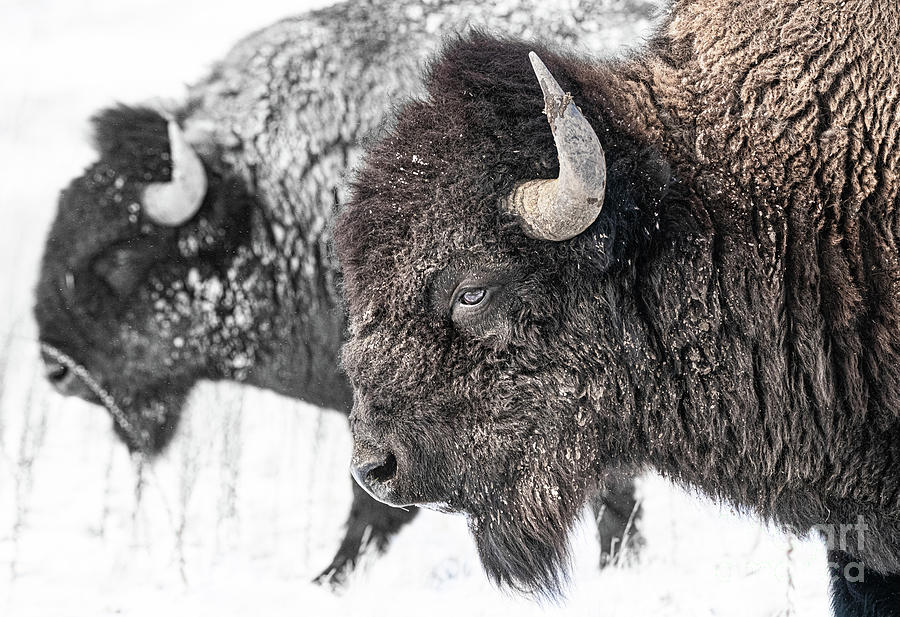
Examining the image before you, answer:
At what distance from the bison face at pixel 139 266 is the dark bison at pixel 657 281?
304 centimetres

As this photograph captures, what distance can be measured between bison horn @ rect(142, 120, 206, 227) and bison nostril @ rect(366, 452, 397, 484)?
3.27 meters

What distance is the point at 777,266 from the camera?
2771mm

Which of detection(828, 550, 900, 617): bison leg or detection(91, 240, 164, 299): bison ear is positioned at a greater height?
detection(828, 550, 900, 617): bison leg

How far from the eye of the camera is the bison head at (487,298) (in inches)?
110

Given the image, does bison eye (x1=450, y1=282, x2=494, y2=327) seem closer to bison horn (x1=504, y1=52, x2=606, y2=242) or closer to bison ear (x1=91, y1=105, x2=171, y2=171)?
bison horn (x1=504, y1=52, x2=606, y2=242)

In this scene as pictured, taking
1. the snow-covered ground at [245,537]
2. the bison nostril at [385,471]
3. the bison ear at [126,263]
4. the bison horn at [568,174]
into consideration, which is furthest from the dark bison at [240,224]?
the bison horn at [568,174]

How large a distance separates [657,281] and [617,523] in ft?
10.8

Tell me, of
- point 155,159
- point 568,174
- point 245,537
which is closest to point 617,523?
point 245,537

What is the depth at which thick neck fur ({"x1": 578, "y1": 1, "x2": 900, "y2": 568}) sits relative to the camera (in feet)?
9.00

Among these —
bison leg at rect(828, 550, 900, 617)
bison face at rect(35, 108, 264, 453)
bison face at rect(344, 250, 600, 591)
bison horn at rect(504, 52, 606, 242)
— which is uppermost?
bison horn at rect(504, 52, 606, 242)

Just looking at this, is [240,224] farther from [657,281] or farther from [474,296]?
[657,281]

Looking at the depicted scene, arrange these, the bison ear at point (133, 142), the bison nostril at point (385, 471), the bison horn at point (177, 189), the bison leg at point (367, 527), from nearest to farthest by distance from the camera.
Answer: the bison nostril at point (385, 471) < the bison horn at point (177, 189) < the bison ear at point (133, 142) < the bison leg at point (367, 527)

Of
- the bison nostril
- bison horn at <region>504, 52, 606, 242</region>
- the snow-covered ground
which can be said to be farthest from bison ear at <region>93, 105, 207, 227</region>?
bison horn at <region>504, 52, 606, 242</region>

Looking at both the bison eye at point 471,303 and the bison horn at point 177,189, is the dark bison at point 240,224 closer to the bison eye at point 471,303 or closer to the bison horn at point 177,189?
the bison horn at point 177,189
